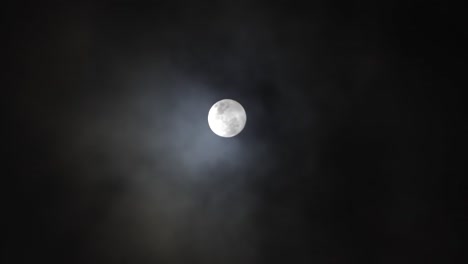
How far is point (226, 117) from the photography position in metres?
3.60

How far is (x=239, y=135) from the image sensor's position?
3.82m

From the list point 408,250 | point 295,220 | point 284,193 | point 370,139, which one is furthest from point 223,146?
point 408,250

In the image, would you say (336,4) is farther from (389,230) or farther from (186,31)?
(389,230)

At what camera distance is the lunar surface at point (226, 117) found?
3586 millimetres

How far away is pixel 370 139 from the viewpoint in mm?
3891

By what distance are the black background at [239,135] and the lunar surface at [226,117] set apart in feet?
0.53

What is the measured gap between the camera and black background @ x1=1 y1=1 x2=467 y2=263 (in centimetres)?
360

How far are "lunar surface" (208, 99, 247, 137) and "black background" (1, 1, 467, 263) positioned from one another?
162 millimetres

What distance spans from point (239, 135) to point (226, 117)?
0.30 metres

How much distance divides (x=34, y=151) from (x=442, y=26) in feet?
12.5

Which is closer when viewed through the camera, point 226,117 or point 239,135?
point 226,117

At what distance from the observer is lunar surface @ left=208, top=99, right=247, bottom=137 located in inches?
141

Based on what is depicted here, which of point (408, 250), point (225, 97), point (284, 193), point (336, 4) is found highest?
point (336, 4)

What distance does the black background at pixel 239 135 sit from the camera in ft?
11.8
